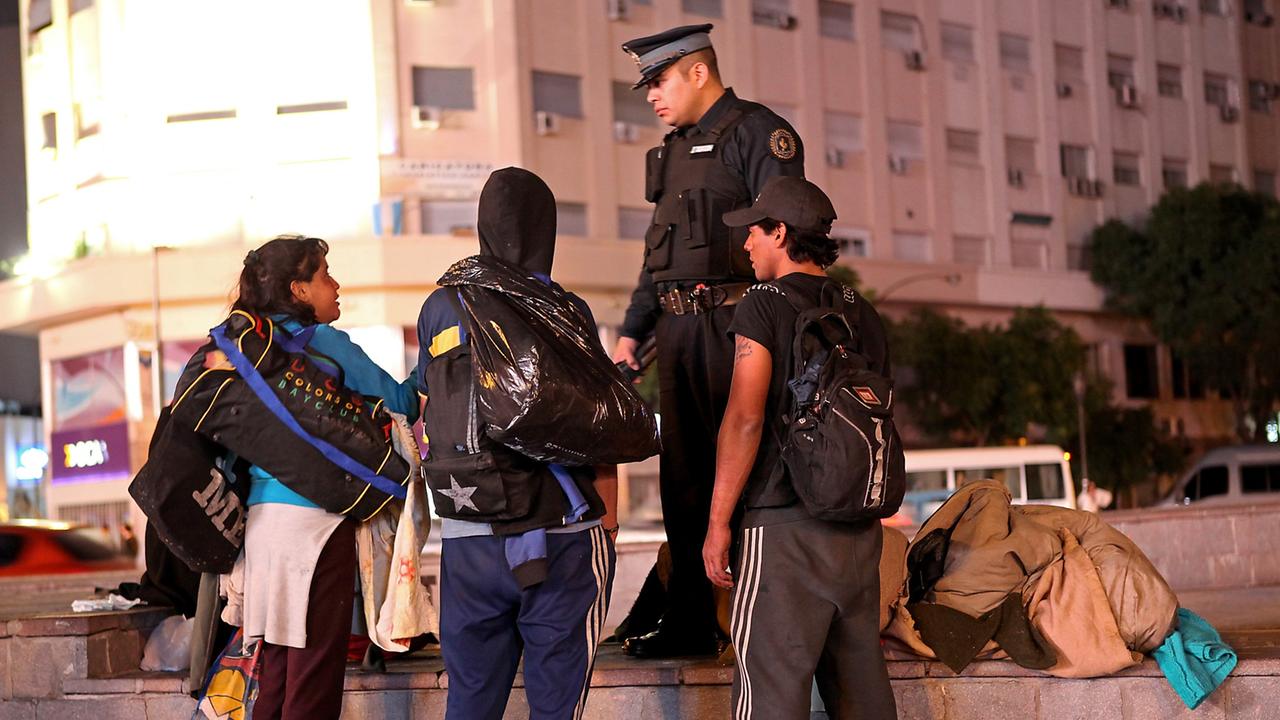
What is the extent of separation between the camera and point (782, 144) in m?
5.42

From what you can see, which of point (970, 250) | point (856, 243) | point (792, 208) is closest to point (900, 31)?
point (970, 250)

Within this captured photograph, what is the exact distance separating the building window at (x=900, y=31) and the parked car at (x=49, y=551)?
26.5 meters

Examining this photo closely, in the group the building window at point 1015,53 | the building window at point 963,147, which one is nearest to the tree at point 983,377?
the building window at point 963,147

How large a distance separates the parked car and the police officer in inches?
671

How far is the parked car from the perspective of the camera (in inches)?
810

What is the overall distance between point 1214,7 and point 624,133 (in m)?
24.2

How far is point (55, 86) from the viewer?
36.8 meters

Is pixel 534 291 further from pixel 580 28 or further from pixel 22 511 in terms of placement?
pixel 22 511

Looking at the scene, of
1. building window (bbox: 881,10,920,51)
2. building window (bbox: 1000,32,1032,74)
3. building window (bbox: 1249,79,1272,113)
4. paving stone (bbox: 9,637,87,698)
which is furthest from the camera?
building window (bbox: 1249,79,1272,113)

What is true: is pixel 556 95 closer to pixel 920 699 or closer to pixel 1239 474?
pixel 1239 474

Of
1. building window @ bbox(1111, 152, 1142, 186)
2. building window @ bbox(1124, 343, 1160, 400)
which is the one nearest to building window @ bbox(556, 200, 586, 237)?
building window @ bbox(1111, 152, 1142, 186)

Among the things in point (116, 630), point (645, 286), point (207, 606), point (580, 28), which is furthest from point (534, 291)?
point (580, 28)

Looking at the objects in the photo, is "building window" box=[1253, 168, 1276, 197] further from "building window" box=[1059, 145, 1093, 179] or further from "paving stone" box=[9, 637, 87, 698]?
"paving stone" box=[9, 637, 87, 698]

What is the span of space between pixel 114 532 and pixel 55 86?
11354 mm
